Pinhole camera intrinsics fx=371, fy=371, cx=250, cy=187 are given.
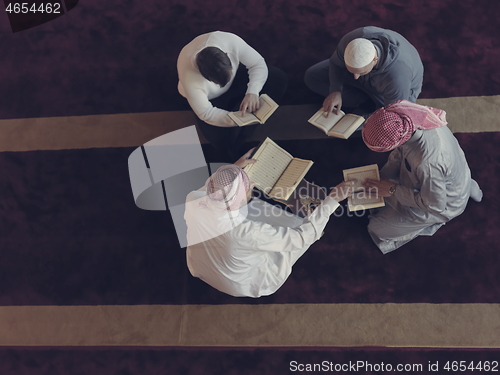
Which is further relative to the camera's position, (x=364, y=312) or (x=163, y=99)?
(x=163, y=99)

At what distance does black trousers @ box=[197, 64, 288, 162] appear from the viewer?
2805 mm

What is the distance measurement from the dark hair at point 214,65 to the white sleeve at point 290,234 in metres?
0.93

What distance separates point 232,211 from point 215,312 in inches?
54.1

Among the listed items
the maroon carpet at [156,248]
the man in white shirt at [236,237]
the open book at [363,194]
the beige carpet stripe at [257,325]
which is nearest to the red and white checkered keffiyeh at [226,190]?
the man in white shirt at [236,237]

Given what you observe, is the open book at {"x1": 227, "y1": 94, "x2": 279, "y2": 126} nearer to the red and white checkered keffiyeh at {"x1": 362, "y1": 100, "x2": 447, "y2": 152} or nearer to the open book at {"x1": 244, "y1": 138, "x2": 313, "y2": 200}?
the open book at {"x1": 244, "y1": 138, "x2": 313, "y2": 200}

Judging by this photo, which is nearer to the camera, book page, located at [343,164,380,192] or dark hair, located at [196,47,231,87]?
dark hair, located at [196,47,231,87]

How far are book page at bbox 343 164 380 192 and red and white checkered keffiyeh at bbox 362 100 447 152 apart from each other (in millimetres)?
531

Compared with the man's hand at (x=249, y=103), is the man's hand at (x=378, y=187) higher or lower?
lower

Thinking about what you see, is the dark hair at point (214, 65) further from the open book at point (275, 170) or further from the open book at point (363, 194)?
the open book at point (363, 194)

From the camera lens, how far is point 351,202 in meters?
2.46

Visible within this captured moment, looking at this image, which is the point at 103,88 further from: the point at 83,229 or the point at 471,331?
the point at 471,331

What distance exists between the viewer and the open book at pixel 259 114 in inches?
102

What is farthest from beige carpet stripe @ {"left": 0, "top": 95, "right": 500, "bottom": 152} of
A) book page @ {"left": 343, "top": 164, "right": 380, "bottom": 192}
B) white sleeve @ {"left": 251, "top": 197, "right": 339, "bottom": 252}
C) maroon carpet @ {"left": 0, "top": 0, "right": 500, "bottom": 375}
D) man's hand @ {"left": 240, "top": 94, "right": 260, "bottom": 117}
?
white sleeve @ {"left": 251, "top": 197, "right": 339, "bottom": 252}
